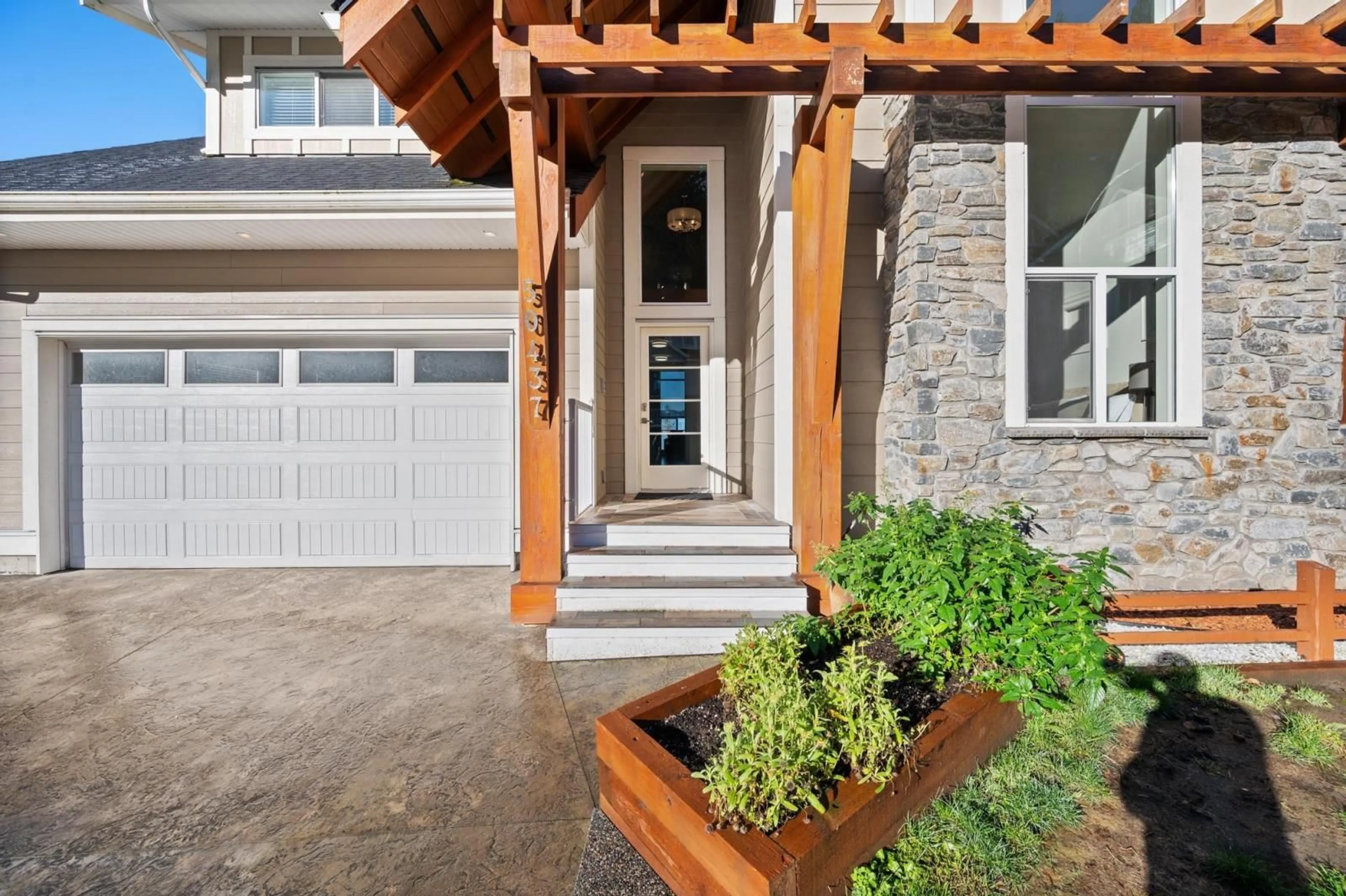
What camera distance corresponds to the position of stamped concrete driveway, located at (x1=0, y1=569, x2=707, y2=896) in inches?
66.1

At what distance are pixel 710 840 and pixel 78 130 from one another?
1364cm

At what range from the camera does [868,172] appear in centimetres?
364

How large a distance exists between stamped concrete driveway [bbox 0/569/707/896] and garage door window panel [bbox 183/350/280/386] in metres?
2.01

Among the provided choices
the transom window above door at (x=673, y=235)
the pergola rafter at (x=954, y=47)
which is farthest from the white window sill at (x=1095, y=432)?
the transom window above door at (x=673, y=235)

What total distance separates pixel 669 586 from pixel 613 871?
1715 millimetres

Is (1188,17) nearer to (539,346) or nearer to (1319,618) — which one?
(1319,618)

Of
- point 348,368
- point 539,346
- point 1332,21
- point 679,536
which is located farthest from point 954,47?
point 348,368

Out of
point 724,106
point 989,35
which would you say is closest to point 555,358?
point 989,35

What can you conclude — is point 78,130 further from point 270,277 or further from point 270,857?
point 270,857

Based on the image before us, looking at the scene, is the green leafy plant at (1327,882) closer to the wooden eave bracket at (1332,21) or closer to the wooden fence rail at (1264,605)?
the wooden fence rail at (1264,605)

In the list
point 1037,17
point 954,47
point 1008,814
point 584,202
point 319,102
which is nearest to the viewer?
point 1008,814

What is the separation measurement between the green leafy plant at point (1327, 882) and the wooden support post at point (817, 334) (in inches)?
76.3

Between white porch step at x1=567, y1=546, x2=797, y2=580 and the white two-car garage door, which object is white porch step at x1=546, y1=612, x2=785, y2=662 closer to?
white porch step at x1=567, y1=546, x2=797, y2=580

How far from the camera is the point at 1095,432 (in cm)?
327
